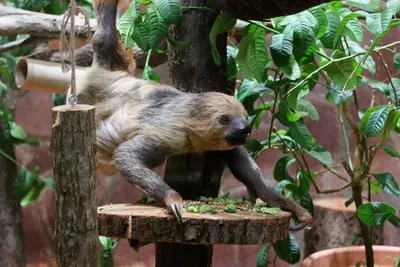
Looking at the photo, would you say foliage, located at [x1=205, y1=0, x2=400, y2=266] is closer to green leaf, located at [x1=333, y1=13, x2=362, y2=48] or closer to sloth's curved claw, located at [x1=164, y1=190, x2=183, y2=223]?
green leaf, located at [x1=333, y1=13, x2=362, y2=48]

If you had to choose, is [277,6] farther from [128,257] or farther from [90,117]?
[128,257]

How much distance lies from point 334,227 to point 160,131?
161 cm

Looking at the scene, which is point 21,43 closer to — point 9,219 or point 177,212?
point 9,219


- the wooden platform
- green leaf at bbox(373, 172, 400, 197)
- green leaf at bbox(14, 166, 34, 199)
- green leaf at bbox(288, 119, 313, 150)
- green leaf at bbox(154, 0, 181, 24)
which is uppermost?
green leaf at bbox(154, 0, 181, 24)

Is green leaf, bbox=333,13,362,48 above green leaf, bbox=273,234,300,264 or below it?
above

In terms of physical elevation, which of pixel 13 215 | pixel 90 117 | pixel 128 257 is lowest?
pixel 128 257

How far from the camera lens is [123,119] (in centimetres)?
173

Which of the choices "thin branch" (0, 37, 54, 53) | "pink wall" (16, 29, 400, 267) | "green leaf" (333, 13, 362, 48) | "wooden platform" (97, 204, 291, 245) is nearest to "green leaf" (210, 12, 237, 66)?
"green leaf" (333, 13, 362, 48)

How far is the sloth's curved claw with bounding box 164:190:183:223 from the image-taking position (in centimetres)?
142

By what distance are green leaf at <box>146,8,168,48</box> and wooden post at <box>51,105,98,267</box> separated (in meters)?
0.53

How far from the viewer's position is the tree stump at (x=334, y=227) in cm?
297

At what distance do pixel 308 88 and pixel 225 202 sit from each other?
2.39 feet

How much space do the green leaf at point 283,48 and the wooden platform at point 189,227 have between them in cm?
52

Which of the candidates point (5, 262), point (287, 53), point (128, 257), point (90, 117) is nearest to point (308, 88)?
point (287, 53)
